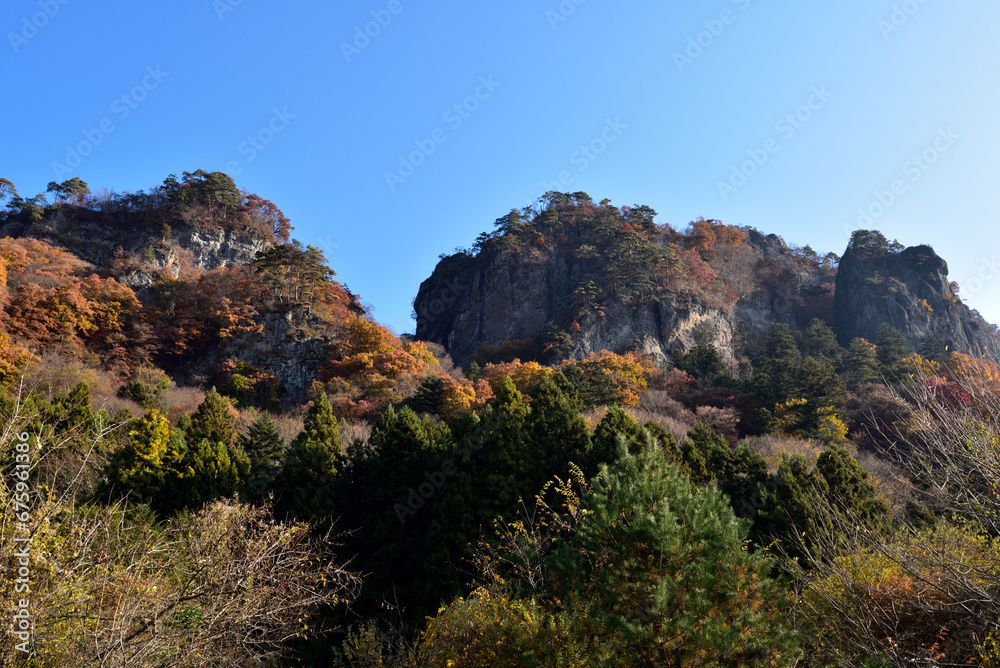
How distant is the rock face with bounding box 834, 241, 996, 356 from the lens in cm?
4966

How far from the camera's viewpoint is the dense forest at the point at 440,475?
21.8 feet

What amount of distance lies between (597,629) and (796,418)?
24.9 metres

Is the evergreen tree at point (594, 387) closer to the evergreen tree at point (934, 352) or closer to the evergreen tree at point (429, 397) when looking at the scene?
the evergreen tree at point (429, 397)

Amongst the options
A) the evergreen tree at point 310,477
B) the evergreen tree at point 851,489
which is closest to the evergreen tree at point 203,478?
the evergreen tree at point 310,477

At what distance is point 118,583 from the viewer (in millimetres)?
6164

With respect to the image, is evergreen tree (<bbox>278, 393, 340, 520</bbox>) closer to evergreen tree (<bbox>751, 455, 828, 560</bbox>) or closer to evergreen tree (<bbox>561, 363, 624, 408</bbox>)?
evergreen tree (<bbox>751, 455, 828, 560</bbox>)

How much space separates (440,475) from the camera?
58.3 ft

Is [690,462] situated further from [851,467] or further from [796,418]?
[796,418]

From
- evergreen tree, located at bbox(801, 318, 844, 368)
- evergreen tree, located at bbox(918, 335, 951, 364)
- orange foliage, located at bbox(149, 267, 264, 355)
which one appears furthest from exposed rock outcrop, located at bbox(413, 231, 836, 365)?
orange foliage, located at bbox(149, 267, 264, 355)

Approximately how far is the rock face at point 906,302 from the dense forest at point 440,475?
2.81 feet

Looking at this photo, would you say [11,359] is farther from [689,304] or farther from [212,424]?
[689,304]

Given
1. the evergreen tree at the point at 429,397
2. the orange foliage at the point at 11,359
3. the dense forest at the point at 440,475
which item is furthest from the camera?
the evergreen tree at the point at 429,397

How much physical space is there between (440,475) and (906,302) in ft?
164

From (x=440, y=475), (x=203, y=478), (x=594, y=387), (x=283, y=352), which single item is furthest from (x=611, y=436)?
(x=283, y=352)
